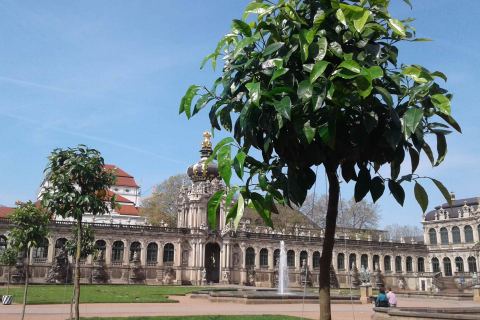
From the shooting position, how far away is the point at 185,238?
56.2 meters

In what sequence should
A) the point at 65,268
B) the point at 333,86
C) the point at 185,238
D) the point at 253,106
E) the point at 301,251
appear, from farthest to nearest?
the point at 301,251 → the point at 185,238 → the point at 65,268 → the point at 253,106 → the point at 333,86

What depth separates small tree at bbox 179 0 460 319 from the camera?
3.37 metres

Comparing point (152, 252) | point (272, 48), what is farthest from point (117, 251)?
point (272, 48)

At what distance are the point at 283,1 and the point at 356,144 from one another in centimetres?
128

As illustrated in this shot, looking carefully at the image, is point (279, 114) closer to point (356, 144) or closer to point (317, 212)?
point (356, 144)

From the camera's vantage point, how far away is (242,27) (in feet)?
12.5

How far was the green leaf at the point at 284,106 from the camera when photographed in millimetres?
3261

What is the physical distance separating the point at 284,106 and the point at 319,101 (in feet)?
0.79

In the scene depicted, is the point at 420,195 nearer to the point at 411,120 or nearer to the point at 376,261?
the point at 411,120

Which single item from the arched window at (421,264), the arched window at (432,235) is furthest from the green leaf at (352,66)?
the arched window at (432,235)

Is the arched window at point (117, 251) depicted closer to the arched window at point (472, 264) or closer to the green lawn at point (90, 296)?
the green lawn at point (90, 296)

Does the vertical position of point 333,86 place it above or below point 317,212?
below

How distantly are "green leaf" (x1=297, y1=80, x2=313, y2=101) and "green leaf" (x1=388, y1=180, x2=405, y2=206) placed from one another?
1114mm

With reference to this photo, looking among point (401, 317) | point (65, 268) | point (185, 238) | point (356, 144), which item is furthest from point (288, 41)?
point (185, 238)
